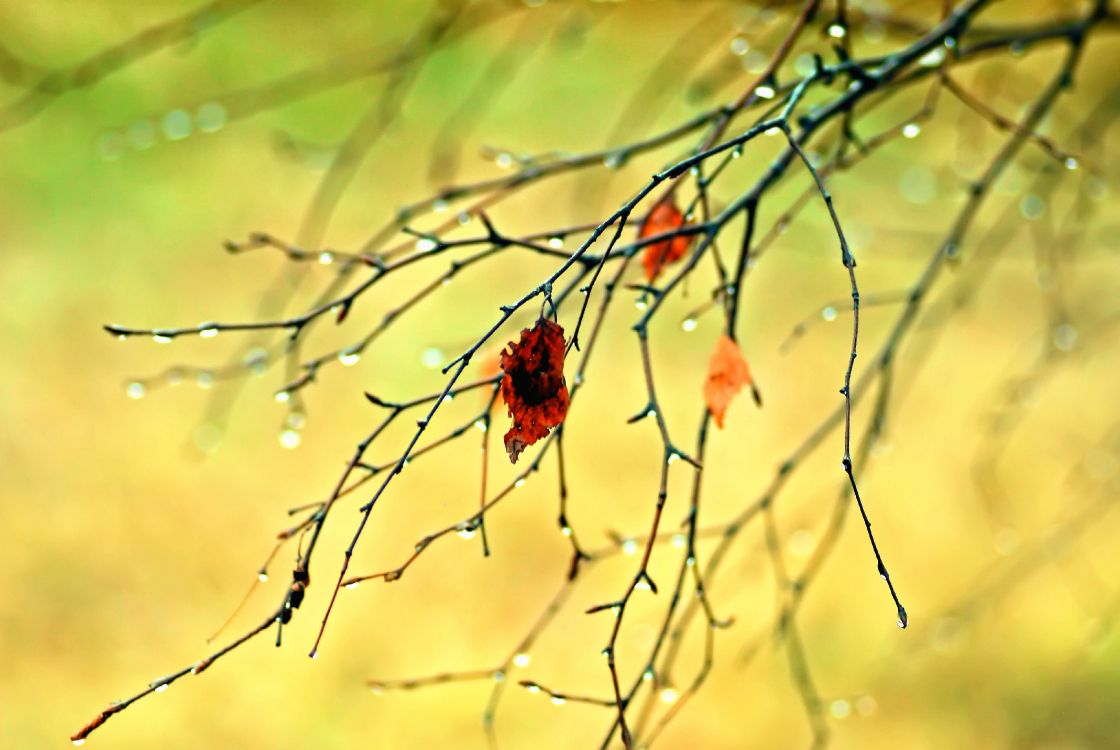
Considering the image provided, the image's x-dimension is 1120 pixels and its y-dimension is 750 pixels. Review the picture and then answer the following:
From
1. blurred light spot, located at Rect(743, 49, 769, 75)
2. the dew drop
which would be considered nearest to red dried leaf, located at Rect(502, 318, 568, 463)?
the dew drop

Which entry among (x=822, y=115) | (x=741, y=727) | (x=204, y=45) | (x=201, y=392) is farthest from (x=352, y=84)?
(x=822, y=115)

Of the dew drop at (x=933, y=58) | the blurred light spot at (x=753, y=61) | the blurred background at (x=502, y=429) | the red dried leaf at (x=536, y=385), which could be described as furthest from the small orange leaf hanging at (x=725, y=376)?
the blurred background at (x=502, y=429)

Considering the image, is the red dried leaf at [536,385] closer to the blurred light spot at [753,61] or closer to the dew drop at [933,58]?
the dew drop at [933,58]

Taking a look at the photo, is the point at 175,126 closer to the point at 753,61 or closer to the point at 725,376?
the point at 753,61

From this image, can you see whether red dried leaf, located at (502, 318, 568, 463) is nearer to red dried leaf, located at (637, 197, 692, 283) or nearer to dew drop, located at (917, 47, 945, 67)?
red dried leaf, located at (637, 197, 692, 283)

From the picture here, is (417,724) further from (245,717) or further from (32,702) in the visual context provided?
(32,702)

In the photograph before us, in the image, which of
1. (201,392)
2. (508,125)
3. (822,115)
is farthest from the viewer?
(508,125)

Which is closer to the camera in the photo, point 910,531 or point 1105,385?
point 910,531

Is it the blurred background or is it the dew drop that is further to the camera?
the blurred background
